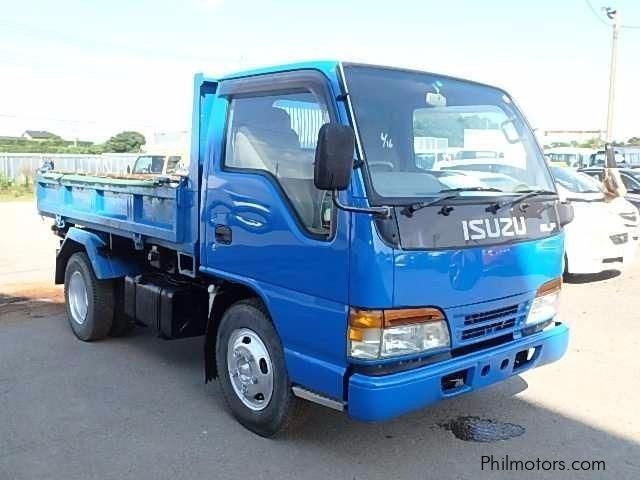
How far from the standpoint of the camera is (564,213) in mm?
4180

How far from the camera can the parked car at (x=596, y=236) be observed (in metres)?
8.62

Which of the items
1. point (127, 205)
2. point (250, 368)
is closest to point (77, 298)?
point (127, 205)

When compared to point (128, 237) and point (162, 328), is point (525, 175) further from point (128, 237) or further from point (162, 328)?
point (128, 237)

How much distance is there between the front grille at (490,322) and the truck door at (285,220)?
0.74 m

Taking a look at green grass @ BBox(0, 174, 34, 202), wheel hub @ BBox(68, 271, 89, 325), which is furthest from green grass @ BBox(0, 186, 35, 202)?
wheel hub @ BBox(68, 271, 89, 325)

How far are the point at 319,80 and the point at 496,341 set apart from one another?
182 cm

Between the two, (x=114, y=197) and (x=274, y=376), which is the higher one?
(x=114, y=197)

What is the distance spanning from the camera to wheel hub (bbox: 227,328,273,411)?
3947mm

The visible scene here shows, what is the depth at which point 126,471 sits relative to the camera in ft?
11.9

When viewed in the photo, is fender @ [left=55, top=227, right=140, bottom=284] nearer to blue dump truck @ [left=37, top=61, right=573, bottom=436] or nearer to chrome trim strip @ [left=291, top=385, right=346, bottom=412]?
blue dump truck @ [left=37, top=61, right=573, bottom=436]

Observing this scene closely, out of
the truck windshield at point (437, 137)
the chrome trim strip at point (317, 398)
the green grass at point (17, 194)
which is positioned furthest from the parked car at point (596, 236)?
the green grass at point (17, 194)

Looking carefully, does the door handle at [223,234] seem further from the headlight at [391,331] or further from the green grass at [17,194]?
the green grass at [17,194]

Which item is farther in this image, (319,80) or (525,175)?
(525,175)

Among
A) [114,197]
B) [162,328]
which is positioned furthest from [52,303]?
[162,328]
